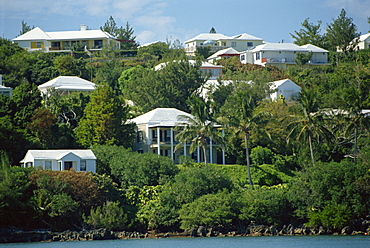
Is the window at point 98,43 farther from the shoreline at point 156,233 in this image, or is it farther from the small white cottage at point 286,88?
the shoreline at point 156,233

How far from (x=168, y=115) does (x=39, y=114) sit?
14.4 metres

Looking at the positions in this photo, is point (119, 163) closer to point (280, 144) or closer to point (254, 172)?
point (254, 172)

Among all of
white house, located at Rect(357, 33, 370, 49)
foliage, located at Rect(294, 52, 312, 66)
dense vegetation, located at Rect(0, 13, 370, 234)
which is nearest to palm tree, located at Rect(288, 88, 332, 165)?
dense vegetation, located at Rect(0, 13, 370, 234)

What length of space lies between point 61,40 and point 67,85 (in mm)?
34346

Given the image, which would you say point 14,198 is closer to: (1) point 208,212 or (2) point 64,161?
(2) point 64,161

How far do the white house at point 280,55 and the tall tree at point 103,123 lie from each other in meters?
45.1

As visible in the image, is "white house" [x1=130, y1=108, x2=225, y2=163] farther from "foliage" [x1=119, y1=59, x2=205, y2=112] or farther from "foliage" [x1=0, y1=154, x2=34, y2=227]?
"foliage" [x1=0, y1=154, x2=34, y2=227]

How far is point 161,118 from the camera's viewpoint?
2628 inches

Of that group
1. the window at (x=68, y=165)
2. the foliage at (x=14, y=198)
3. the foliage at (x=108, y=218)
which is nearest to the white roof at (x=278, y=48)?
the window at (x=68, y=165)

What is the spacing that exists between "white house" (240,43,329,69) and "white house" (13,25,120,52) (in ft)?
79.1

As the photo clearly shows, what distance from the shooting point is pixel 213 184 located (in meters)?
51.2

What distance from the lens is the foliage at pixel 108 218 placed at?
47.8 metres

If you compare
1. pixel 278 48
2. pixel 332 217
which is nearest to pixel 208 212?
pixel 332 217

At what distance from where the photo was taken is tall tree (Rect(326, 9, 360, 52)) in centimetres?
11156
